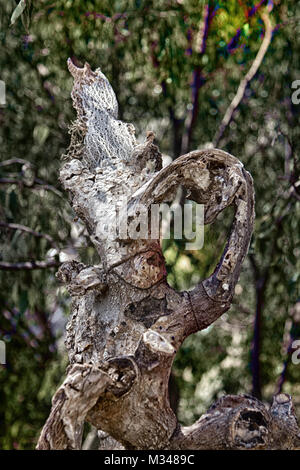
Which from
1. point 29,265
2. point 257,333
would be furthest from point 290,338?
point 29,265

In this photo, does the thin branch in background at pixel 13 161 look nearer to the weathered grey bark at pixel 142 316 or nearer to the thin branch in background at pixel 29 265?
the thin branch in background at pixel 29 265

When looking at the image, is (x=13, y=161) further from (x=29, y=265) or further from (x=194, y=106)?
(x=194, y=106)

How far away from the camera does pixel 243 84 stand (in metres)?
3.11

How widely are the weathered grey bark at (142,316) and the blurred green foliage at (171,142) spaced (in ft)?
5.01

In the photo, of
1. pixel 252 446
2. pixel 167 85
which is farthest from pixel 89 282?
pixel 167 85

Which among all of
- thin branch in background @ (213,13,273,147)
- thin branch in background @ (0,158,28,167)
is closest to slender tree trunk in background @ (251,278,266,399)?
thin branch in background @ (213,13,273,147)

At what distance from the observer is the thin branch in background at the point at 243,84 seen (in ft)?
9.87

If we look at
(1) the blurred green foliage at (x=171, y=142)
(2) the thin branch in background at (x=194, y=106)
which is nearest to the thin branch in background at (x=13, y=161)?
(1) the blurred green foliage at (x=171, y=142)

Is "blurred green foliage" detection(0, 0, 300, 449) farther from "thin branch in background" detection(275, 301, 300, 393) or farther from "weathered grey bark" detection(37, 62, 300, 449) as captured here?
"weathered grey bark" detection(37, 62, 300, 449)

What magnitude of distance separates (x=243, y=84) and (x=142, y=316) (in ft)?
6.72

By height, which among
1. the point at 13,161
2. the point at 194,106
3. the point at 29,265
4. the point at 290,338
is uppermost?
the point at 194,106

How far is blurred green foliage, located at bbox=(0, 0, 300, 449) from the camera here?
2.96 meters

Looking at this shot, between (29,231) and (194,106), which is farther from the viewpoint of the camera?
(194,106)

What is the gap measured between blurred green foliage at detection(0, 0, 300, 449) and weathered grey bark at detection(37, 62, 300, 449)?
5.01ft
